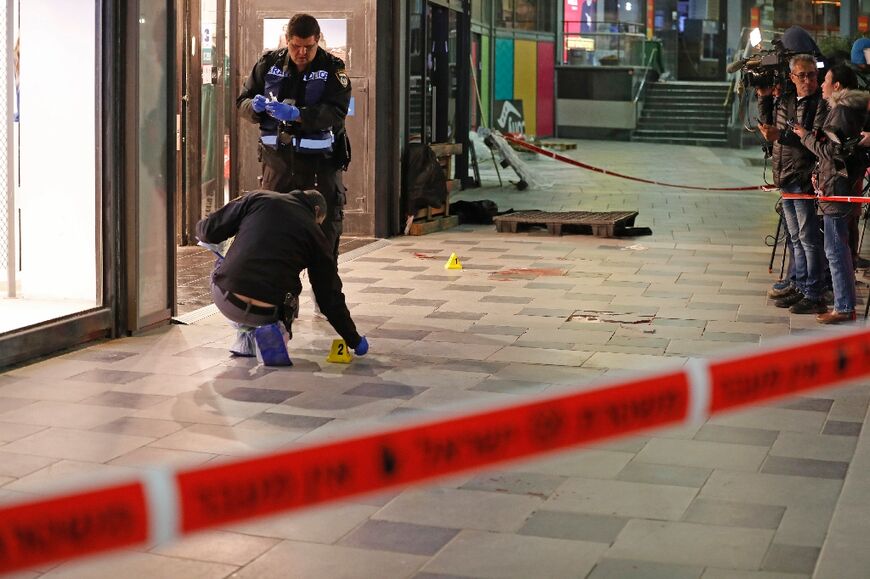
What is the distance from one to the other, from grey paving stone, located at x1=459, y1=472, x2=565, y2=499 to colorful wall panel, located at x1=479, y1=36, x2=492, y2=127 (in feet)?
76.7

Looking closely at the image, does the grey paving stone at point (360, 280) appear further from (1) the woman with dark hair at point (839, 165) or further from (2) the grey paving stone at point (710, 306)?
(1) the woman with dark hair at point (839, 165)

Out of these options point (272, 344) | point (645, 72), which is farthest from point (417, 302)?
point (645, 72)

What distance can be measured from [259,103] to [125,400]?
225 centimetres

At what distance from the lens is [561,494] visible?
15.8 feet

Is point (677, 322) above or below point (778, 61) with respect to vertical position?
below

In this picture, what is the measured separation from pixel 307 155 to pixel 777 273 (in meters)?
4.36

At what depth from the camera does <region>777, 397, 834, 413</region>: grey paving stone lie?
615 cm

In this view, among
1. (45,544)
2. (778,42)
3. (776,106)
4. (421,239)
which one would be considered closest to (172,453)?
(45,544)

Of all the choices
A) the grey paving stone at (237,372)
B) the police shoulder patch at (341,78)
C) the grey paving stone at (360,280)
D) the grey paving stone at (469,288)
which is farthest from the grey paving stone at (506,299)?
the grey paving stone at (237,372)

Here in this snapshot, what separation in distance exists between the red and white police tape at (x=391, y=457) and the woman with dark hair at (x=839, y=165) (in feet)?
16.9

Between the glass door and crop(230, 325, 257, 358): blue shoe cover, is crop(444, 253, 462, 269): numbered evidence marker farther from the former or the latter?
crop(230, 325, 257, 358): blue shoe cover

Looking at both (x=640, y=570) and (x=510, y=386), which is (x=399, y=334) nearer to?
(x=510, y=386)

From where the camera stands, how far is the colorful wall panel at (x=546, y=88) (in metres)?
31.9

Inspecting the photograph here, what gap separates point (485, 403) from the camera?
19.3 ft
